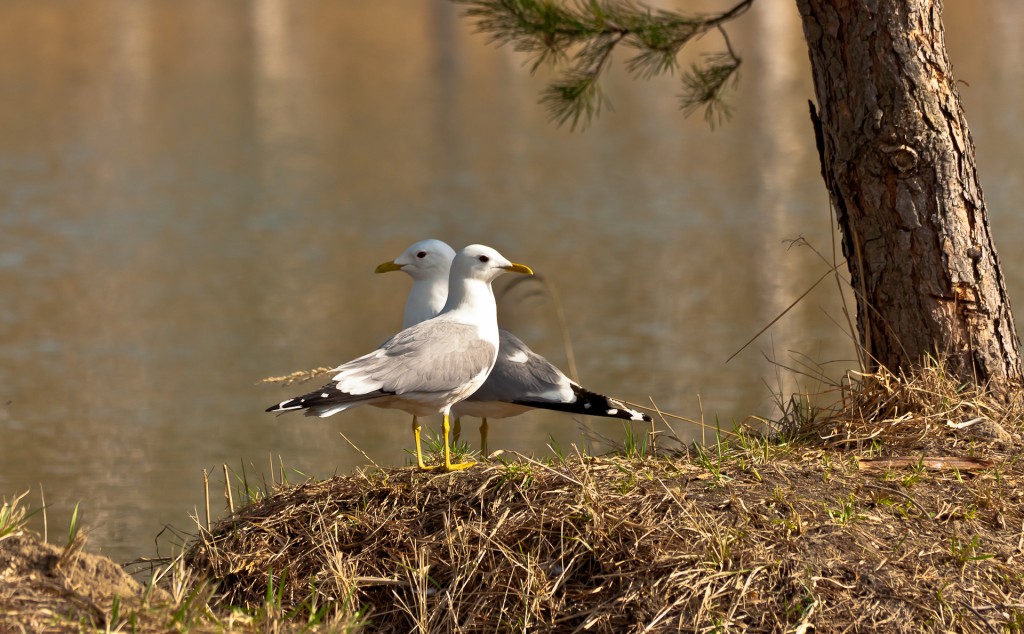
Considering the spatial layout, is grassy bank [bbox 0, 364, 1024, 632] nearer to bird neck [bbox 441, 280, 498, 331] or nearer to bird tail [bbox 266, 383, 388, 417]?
bird tail [bbox 266, 383, 388, 417]

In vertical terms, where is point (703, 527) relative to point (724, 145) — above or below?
below

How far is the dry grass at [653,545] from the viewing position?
360 centimetres

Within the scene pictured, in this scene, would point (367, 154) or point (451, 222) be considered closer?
point (451, 222)

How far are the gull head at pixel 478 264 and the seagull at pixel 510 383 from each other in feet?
1.22

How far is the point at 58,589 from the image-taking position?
337cm


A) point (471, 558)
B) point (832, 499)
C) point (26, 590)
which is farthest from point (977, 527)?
point (26, 590)

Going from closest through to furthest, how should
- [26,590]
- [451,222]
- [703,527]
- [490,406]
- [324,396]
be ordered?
[26,590], [703,527], [324,396], [490,406], [451,222]

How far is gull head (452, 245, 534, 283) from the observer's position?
191 inches

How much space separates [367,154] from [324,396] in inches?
641

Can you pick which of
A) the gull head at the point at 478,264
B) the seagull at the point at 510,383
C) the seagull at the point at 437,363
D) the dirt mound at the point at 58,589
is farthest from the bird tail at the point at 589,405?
the dirt mound at the point at 58,589

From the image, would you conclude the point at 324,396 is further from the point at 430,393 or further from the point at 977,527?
the point at 977,527

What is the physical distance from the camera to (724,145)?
20188 millimetres

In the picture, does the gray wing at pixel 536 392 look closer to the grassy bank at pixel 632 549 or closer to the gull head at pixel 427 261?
the grassy bank at pixel 632 549

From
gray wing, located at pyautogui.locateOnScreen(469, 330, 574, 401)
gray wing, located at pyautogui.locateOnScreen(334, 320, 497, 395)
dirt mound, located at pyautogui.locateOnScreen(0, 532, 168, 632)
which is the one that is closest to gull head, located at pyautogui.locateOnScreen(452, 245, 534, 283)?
gray wing, located at pyautogui.locateOnScreen(334, 320, 497, 395)
